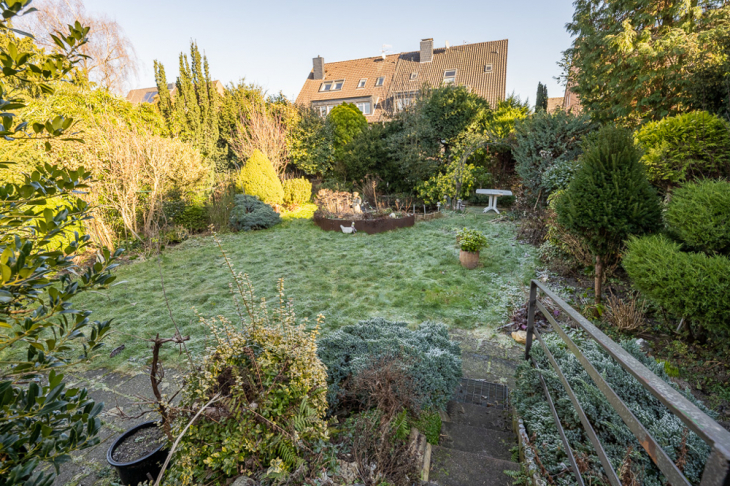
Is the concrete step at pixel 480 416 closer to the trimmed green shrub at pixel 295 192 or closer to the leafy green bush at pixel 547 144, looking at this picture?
the leafy green bush at pixel 547 144

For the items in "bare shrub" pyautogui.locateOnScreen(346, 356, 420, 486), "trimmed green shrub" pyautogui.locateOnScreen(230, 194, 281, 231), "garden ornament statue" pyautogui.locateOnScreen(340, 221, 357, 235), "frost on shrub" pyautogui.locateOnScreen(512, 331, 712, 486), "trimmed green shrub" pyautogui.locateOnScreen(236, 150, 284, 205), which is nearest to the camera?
"frost on shrub" pyautogui.locateOnScreen(512, 331, 712, 486)

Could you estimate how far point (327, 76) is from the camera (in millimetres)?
26141

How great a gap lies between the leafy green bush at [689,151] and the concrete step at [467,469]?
5.49 metres

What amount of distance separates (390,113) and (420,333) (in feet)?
42.4

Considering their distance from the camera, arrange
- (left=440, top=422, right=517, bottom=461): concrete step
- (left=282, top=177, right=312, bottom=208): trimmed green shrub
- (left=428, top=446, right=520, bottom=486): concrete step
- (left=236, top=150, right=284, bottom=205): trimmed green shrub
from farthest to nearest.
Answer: (left=282, top=177, right=312, bottom=208): trimmed green shrub → (left=236, top=150, right=284, bottom=205): trimmed green shrub → (left=440, top=422, right=517, bottom=461): concrete step → (left=428, top=446, right=520, bottom=486): concrete step

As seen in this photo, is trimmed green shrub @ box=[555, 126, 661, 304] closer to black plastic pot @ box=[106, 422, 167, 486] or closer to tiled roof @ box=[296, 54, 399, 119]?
black plastic pot @ box=[106, 422, 167, 486]

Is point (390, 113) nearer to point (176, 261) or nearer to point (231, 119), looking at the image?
point (231, 119)

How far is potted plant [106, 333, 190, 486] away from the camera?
1886 millimetres

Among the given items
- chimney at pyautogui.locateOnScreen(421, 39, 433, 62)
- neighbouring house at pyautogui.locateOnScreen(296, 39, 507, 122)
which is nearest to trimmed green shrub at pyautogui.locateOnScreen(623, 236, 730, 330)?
neighbouring house at pyautogui.locateOnScreen(296, 39, 507, 122)

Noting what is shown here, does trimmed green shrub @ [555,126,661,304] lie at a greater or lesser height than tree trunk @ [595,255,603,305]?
greater

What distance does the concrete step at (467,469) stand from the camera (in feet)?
6.48

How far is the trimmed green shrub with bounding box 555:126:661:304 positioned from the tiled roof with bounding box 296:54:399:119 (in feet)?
66.4

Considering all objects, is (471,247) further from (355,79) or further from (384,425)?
(355,79)

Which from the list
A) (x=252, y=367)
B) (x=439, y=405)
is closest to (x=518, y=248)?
(x=439, y=405)
